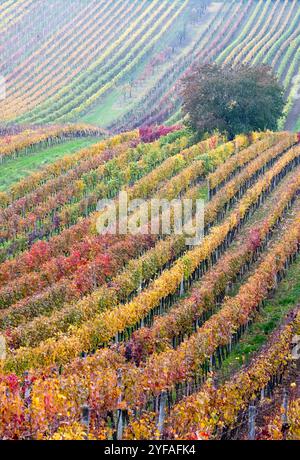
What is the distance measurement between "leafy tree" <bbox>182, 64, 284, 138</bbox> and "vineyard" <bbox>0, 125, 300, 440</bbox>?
4135 millimetres

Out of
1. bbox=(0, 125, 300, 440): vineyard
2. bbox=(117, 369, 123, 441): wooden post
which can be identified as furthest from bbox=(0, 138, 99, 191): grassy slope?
bbox=(117, 369, 123, 441): wooden post

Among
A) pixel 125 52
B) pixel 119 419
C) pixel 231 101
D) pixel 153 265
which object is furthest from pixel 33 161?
pixel 125 52

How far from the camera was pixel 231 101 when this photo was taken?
178 ft

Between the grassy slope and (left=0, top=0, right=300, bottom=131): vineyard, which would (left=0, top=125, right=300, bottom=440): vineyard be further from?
(left=0, top=0, right=300, bottom=131): vineyard

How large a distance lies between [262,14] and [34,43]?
125 feet

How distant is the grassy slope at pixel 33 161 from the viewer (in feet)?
166

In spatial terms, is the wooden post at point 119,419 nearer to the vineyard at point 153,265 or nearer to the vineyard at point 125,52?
the vineyard at point 153,265

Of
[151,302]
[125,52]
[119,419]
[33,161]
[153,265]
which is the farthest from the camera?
[125,52]

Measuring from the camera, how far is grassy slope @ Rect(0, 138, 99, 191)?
50500 millimetres

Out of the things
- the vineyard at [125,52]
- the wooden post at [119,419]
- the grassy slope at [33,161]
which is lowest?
the wooden post at [119,419]

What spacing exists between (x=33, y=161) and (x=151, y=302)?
3160cm

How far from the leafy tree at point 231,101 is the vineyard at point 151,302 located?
13.6 feet

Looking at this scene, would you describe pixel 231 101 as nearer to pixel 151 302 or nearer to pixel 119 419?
pixel 151 302

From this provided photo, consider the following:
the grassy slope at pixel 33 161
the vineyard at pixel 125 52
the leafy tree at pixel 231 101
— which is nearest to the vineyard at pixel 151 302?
the grassy slope at pixel 33 161
